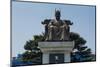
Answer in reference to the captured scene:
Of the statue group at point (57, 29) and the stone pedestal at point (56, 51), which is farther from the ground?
the statue group at point (57, 29)

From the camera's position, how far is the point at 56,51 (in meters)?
3.76

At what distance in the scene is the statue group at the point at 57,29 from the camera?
3715 mm

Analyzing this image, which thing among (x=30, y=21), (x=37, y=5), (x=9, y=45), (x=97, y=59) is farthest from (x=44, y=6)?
(x=97, y=59)

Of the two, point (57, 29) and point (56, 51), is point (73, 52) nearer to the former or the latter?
point (56, 51)

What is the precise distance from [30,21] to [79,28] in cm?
91

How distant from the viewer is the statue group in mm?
3715

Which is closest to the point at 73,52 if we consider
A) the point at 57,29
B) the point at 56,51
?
the point at 56,51

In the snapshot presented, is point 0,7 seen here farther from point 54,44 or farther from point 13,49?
point 54,44

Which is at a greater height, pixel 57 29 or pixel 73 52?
pixel 57 29

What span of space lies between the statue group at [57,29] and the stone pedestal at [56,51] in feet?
0.30

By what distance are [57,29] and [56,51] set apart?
1.26 ft

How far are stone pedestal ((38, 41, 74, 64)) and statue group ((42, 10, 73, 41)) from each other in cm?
9

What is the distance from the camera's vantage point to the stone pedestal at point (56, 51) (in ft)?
12.1

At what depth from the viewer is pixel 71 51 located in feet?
12.6
